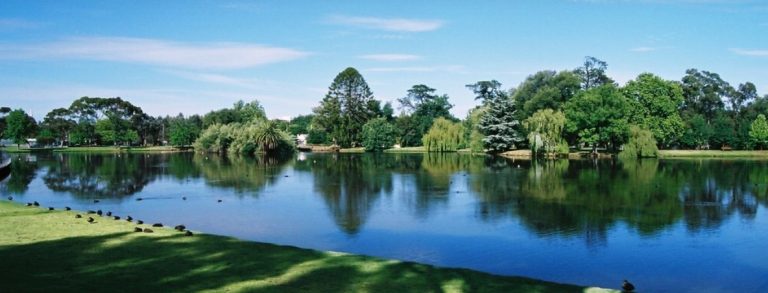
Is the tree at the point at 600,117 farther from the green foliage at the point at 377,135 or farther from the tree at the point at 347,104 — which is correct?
the tree at the point at 347,104

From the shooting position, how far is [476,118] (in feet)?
263

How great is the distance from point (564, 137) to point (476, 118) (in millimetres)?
13872

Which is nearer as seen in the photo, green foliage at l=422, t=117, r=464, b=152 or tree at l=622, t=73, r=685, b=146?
tree at l=622, t=73, r=685, b=146

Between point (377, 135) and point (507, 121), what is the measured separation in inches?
931

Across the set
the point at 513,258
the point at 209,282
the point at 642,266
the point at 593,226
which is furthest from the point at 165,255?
the point at 593,226

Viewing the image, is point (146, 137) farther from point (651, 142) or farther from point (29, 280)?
point (29, 280)

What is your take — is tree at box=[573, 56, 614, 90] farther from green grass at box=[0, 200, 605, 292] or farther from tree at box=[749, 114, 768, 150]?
green grass at box=[0, 200, 605, 292]

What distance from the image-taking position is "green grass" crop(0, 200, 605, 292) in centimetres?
1014

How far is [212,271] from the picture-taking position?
1133 cm

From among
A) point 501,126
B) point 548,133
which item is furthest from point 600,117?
point 501,126

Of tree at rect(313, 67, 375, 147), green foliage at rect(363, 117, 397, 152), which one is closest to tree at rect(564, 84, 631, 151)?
green foliage at rect(363, 117, 397, 152)

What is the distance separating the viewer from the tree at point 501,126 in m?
73.1

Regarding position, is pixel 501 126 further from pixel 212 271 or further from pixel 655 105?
pixel 212 271

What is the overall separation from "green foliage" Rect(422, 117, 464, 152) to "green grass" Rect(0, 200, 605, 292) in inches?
2767
